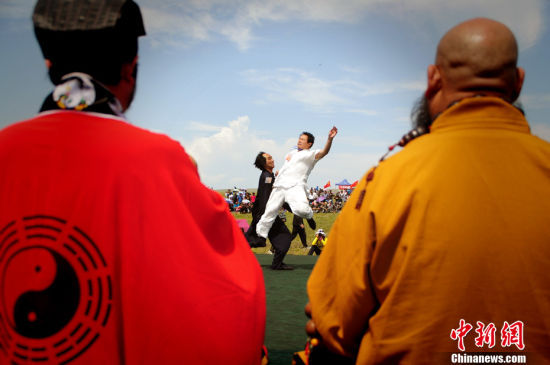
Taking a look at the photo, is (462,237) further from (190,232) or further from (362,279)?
(190,232)

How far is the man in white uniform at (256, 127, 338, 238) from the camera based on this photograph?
30.0 feet

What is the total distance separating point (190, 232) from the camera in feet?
5.32

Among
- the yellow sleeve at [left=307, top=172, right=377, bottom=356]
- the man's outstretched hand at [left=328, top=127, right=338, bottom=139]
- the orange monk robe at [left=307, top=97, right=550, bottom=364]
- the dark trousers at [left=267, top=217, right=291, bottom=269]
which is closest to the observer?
the orange monk robe at [left=307, top=97, right=550, bottom=364]

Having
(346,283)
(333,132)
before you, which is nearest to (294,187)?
(333,132)

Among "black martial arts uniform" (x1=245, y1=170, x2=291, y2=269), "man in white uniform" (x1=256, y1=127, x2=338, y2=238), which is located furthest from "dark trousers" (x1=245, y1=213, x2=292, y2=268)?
"man in white uniform" (x1=256, y1=127, x2=338, y2=238)

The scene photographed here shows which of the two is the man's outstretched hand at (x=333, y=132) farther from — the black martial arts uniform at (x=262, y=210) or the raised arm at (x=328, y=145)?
the black martial arts uniform at (x=262, y=210)

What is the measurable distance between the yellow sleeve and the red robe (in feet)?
1.47

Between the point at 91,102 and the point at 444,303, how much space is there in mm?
1253

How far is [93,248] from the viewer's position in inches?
60.2

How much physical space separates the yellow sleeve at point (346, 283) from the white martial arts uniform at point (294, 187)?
287 inches

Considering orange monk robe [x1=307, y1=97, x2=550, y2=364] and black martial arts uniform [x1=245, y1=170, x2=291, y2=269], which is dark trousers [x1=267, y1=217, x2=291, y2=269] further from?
orange monk robe [x1=307, y1=97, x2=550, y2=364]

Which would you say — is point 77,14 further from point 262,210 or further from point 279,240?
point 262,210

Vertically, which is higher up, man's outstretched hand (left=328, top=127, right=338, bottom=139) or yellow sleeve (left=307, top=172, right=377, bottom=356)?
man's outstretched hand (left=328, top=127, right=338, bottom=139)

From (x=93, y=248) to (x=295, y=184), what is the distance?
7824 mm
